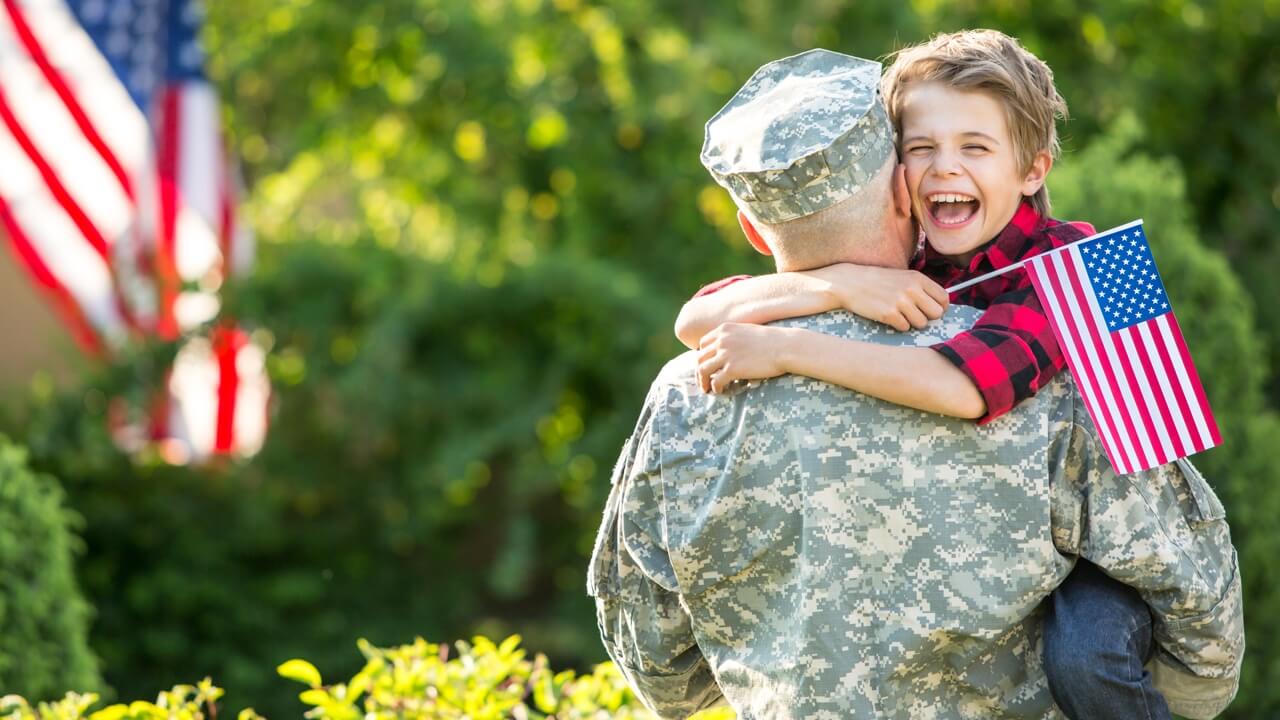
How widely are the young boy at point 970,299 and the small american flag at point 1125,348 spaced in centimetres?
5

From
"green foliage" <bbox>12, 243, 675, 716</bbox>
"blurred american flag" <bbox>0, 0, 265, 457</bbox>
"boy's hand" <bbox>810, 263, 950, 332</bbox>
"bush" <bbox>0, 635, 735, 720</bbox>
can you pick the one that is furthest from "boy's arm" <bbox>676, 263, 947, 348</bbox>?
"blurred american flag" <bbox>0, 0, 265, 457</bbox>

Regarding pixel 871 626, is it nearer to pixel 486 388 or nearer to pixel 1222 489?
pixel 1222 489

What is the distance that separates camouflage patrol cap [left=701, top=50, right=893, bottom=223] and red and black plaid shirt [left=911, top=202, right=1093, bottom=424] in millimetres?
296

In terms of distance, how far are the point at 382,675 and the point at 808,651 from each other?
1.44m

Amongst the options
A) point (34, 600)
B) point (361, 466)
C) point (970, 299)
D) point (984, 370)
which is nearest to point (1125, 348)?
point (970, 299)

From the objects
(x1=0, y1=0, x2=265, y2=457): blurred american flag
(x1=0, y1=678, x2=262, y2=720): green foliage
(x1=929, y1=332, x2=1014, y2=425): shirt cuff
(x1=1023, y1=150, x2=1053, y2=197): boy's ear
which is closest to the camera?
(x1=929, y1=332, x2=1014, y2=425): shirt cuff

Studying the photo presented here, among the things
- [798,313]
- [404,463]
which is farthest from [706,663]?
[404,463]

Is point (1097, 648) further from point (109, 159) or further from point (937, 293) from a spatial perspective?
point (109, 159)

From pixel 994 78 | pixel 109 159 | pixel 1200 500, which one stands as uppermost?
pixel 109 159

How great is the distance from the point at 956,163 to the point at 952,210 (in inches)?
4.2

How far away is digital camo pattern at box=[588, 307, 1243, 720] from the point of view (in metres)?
2.31

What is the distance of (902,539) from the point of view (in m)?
2.33

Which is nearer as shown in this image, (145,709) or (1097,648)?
(1097,648)

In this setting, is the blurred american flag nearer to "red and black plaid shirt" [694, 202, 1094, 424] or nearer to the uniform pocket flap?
"red and black plaid shirt" [694, 202, 1094, 424]
